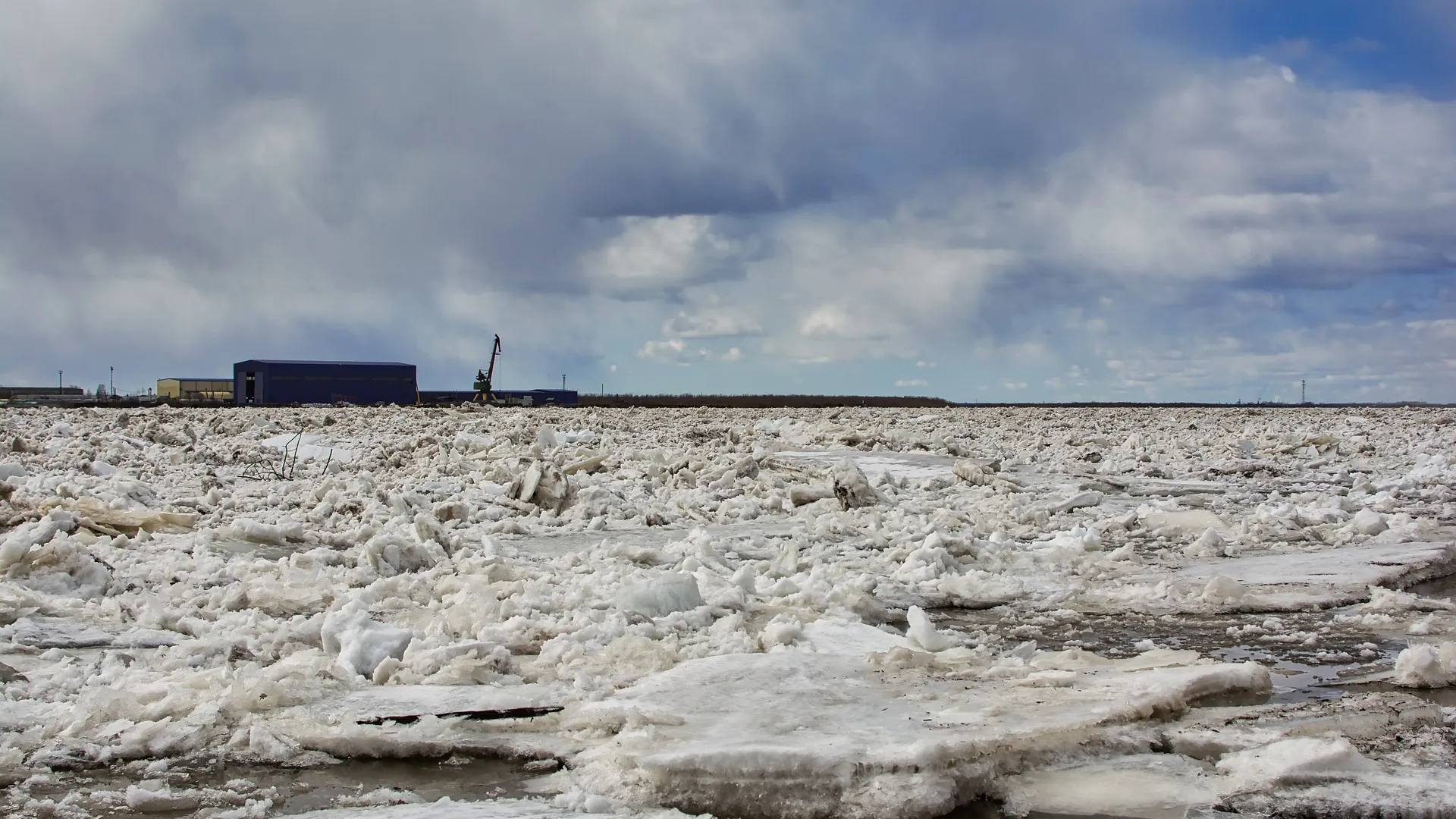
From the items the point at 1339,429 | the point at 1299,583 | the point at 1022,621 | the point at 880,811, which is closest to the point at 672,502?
the point at 1022,621

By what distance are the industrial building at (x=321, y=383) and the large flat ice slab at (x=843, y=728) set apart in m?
52.6

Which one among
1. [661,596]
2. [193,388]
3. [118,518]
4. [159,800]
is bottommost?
[159,800]

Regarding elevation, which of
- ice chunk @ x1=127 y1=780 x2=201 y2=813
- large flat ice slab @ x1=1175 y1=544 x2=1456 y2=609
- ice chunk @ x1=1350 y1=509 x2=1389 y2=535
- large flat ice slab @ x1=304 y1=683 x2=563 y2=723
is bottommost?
ice chunk @ x1=127 y1=780 x2=201 y2=813

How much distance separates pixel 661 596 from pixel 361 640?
1.62 m

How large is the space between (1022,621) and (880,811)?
3391 millimetres

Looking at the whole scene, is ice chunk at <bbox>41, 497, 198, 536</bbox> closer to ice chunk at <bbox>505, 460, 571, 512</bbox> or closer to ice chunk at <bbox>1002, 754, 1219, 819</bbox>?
ice chunk at <bbox>505, 460, 571, 512</bbox>

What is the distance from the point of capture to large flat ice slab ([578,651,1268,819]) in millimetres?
3430

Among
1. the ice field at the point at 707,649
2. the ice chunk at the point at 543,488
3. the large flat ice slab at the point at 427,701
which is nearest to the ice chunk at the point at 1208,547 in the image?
the ice field at the point at 707,649

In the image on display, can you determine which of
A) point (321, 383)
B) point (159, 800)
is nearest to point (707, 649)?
point (159, 800)

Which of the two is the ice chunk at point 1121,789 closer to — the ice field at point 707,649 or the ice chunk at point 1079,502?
the ice field at point 707,649

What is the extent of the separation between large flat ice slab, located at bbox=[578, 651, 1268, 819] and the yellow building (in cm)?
6501

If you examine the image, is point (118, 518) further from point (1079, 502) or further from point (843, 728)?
point (1079, 502)

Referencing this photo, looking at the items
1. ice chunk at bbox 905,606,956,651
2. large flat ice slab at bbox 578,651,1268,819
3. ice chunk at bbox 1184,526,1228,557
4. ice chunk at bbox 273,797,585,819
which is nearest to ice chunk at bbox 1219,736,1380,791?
large flat ice slab at bbox 578,651,1268,819

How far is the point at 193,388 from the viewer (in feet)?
211
